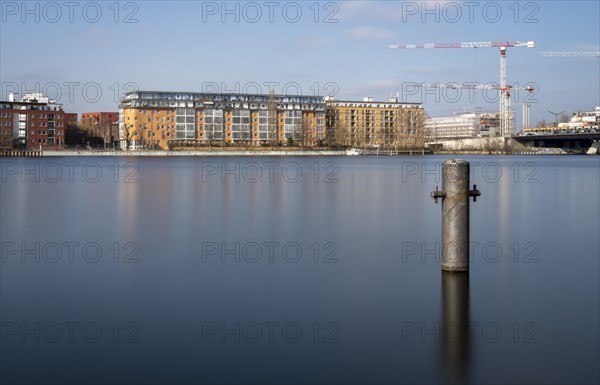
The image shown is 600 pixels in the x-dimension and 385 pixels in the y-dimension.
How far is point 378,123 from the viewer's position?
7362 inches

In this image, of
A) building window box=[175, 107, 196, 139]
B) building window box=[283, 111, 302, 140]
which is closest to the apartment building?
building window box=[175, 107, 196, 139]

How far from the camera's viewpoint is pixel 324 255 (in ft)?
49.4

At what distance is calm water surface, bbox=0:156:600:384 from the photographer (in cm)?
748

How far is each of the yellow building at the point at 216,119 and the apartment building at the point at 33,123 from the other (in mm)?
13315

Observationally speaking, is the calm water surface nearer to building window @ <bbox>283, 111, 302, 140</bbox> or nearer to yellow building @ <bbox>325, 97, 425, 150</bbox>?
building window @ <bbox>283, 111, 302, 140</bbox>

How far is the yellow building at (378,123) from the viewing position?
17725 cm

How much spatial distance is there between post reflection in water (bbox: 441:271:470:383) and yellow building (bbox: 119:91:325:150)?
142 meters

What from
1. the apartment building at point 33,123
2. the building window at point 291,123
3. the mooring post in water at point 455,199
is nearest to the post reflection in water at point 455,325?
the mooring post in water at point 455,199

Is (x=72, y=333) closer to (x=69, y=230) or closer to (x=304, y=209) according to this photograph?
(x=69, y=230)

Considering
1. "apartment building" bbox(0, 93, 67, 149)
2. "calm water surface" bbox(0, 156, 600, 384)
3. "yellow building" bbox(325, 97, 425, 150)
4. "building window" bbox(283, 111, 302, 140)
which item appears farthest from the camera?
"yellow building" bbox(325, 97, 425, 150)

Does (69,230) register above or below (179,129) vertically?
below

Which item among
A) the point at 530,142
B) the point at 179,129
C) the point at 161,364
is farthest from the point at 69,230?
the point at 530,142

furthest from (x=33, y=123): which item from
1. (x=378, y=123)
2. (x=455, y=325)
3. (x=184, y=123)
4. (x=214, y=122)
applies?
(x=455, y=325)

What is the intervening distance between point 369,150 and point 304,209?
14337 centimetres
